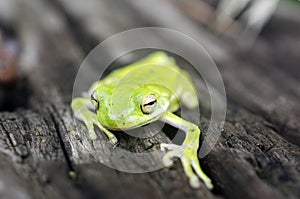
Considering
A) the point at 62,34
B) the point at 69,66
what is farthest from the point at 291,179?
the point at 62,34

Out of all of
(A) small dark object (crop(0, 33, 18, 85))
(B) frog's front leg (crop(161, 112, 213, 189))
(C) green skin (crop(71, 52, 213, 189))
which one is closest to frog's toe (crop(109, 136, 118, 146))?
(C) green skin (crop(71, 52, 213, 189))

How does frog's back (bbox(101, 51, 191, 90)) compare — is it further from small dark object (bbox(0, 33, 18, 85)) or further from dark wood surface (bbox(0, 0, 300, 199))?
small dark object (bbox(0, 33, 18, 85))

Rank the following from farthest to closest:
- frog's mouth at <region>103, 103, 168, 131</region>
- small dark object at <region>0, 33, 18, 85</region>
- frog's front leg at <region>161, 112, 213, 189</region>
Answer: small dark object at <region>0, 33, 18, 85</region> < frog's mouth at <region>103, 103, 168, 131</region> < frog's front leg at <region>161, 112, 213, 189</region>

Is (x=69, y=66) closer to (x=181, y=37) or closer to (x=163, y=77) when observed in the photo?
(x=163, y=77)

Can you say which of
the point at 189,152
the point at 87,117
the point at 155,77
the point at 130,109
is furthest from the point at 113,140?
the point at 155,77

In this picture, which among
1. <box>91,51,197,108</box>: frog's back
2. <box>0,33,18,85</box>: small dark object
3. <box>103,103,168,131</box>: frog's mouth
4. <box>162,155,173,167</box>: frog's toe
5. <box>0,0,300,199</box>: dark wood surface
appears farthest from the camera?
<box>0,33,18,85</box>: small dark object

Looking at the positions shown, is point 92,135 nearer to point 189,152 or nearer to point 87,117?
point 87,117
